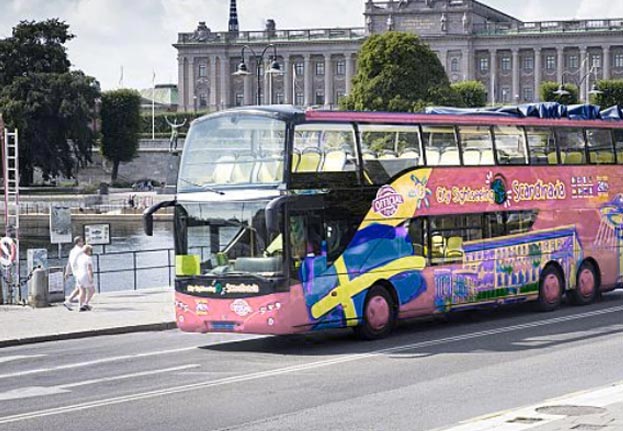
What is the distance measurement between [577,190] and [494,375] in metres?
11.4

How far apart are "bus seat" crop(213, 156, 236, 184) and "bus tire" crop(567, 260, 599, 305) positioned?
34.2 feet

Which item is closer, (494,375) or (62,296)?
(494,375)

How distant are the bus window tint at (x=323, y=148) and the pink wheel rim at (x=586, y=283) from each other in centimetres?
849

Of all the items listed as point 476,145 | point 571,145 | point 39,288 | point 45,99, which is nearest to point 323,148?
point 476,145

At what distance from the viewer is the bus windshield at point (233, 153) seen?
2312cm

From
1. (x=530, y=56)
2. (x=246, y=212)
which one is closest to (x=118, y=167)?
(x=530, y=56)

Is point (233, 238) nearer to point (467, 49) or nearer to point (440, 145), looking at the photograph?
point (440, 145)

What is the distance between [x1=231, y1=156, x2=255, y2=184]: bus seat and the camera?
912 inches

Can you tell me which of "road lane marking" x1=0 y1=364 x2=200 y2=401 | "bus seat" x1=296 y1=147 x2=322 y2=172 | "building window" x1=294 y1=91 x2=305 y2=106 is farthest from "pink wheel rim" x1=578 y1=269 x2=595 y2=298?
"building window" x1=294 y1=91 x2=305 y2=106

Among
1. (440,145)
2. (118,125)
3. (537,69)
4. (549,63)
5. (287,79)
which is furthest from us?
(287,79)

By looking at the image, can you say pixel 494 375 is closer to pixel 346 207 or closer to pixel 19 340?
pixel 346 207

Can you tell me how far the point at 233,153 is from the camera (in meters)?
23.4

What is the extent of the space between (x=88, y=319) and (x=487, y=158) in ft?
29.7

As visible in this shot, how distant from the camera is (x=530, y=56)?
190 metres
